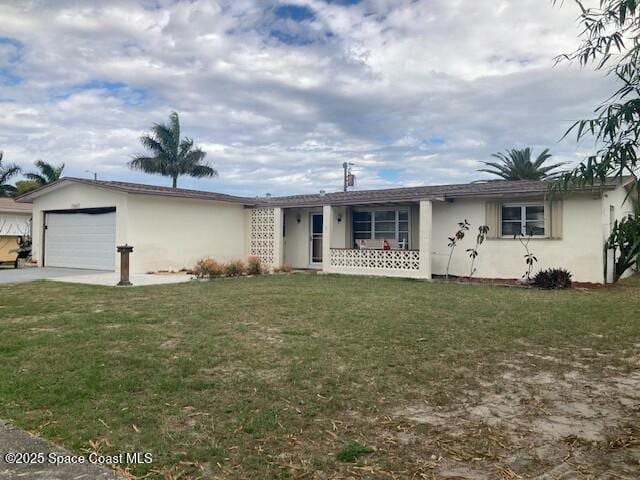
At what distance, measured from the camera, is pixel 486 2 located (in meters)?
8.87

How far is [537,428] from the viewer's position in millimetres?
3771

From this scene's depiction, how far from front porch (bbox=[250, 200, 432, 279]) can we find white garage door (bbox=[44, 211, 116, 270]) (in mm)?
5817

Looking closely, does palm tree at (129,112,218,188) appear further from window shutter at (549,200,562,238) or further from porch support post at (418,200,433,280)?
window shutter at (549,200,562,238)

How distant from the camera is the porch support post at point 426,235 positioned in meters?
15.6

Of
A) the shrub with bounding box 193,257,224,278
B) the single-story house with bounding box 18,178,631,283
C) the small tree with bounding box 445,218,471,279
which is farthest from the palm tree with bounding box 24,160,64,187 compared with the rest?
the small tree with bounding box 445,218,471,279

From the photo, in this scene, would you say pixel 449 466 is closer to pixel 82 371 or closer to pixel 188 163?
pixel 82 371

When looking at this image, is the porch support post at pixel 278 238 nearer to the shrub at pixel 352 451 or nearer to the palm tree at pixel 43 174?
the shrub at pixel 352 451

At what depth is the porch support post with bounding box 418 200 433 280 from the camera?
15.6 meters

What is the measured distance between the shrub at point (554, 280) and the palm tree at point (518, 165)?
1929cm

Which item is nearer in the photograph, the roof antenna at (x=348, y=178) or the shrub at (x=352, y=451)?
the shrub at (x=352, y=451)

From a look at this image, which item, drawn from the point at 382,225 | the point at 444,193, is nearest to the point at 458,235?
the point at 444,193

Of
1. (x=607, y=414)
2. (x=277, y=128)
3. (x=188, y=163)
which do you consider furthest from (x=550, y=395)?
(x=188, y=163)

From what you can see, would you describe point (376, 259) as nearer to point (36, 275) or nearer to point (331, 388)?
point (36, 275)

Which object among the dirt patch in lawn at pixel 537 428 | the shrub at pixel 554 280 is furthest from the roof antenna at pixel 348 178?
the dirt patch in lawn at pixel 537 428
